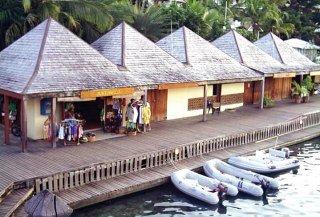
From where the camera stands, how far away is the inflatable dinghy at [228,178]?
19.2 metres

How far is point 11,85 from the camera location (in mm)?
19609

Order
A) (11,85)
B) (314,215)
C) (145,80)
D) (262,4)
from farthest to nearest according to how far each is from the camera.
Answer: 1. (262,4)
2. (145,80)
3. (11,85)
4. (314,215)

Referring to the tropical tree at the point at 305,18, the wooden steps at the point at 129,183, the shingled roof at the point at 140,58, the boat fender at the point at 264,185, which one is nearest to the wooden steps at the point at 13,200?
the wooden steps at the point at 129,183

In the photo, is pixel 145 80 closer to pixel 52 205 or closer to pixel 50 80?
pixel 50 80

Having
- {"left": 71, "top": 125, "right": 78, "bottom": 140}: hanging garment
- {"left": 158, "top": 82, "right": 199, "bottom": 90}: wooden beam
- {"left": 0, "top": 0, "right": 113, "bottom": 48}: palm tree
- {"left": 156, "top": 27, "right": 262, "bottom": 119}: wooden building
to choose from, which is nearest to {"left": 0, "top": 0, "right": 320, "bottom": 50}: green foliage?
{"left": 0, "top": 0, "right": 113, "bottom": 48}: palm tree

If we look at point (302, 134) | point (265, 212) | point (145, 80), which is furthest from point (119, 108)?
point (302, 134)

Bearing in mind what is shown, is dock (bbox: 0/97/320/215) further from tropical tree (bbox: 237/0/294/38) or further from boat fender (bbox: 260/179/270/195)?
tropical tree (bbox: 237/0/294/38)

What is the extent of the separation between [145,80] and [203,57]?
Answer: 648 cm

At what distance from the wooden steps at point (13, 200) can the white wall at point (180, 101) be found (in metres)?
12.7

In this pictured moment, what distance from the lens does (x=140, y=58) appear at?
81.1ft

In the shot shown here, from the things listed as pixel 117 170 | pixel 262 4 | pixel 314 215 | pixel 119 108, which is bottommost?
pixel 314 215

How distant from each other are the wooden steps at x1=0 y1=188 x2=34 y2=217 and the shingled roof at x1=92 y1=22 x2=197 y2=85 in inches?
358

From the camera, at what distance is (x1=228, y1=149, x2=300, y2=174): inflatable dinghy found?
71.2ft

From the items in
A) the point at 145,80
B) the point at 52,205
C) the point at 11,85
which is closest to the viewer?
the point at 52,205
